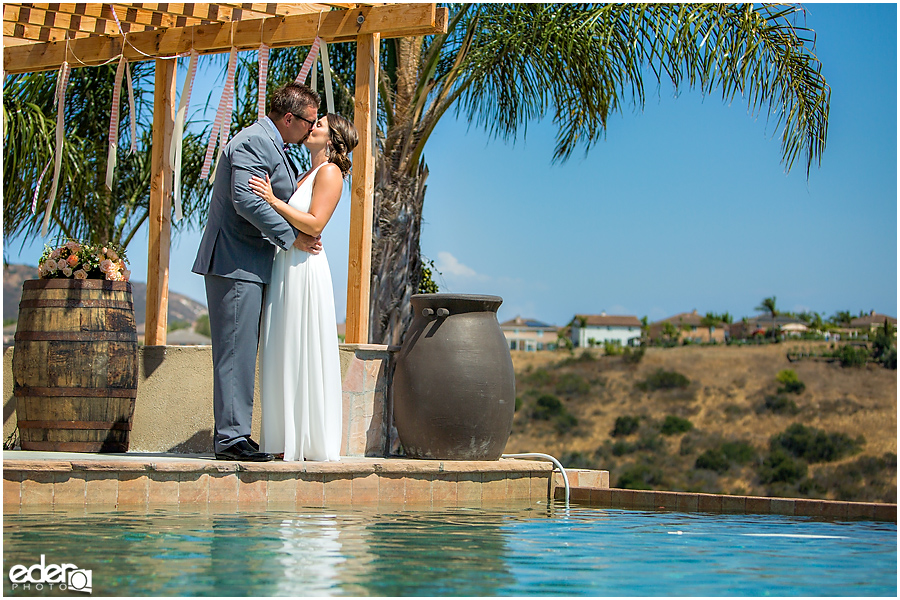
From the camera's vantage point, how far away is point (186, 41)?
604 cm

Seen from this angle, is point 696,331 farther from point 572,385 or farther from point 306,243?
point 306,243

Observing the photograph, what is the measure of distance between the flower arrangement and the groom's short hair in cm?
143

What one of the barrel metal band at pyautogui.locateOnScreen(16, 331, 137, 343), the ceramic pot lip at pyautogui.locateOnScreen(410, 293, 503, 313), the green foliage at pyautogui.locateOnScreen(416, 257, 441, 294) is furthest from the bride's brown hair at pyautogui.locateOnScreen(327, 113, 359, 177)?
the green foliage at pyautogui.locateOnScreen(416, 257, 441, 294)

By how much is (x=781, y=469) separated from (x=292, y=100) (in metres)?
37.9

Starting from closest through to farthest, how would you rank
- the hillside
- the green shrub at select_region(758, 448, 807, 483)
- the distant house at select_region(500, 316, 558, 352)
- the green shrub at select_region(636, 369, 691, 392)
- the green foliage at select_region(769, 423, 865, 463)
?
the green shrub at select_region(758, 448, 807, 483) → the hillside → the green foliage at select_region(769, 423, 865, 463) → the green shrub at select_region(636, 369, 691, 392) → the distant house at select_region(500, 316, 558, 352)

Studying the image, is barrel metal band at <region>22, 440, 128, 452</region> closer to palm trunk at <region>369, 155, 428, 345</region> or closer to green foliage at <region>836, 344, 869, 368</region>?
palm trunk at <region>369, 155, 428, 345</region>

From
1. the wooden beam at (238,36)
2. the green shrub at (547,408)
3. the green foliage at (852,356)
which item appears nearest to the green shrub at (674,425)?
the green shrub at (547,408)

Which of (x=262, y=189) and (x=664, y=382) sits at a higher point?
(x=262, y=189)

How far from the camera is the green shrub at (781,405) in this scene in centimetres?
4488

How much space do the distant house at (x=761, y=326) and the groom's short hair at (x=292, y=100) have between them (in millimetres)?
54635

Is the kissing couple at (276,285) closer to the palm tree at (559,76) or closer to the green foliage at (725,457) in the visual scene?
the palm tree at (559,76)

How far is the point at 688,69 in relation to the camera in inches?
326

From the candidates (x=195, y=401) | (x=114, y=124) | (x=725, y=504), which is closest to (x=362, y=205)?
(x=195, y=401)

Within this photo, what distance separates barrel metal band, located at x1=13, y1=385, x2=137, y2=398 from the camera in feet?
17.1
